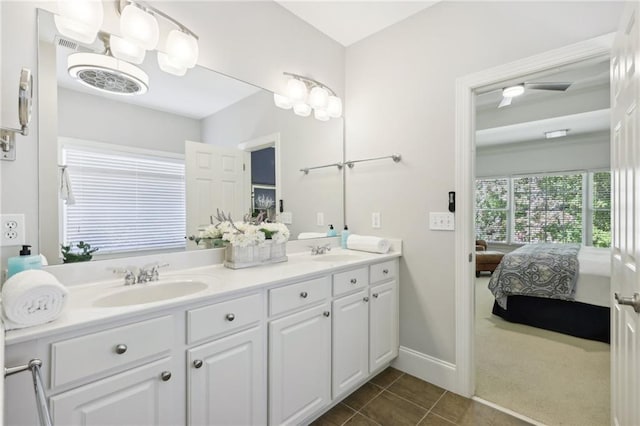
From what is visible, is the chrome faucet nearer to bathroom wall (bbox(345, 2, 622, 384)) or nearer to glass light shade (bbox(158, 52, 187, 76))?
bathroom wall (bbox(345, 2, 622, 384))

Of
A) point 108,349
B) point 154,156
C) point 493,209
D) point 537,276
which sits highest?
point 154,156

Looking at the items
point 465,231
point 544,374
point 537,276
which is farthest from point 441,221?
point 537,276

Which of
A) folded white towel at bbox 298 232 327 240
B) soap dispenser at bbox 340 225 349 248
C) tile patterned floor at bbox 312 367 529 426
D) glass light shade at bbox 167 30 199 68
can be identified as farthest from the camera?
soap dispenser at bbox 340 225 349 248

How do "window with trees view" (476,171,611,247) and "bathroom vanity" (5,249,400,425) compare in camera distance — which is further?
"window with trees view" (476,171,611,247)

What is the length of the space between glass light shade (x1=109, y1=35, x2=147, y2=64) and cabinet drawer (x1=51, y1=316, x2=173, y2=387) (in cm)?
128

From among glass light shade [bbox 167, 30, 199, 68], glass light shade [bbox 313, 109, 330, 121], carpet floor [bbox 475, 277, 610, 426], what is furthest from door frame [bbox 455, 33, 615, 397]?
glass light shade [bbox 167, 30, 199, 68]

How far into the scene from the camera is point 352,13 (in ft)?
7.36

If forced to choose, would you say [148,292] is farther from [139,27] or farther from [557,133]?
[557,133]

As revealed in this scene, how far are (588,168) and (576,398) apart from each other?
16.1 ft

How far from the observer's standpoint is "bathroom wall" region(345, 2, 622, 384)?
1.89 m

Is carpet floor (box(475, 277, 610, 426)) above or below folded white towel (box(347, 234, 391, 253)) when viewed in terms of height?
below

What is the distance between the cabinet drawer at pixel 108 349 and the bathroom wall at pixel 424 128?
1.71 meters

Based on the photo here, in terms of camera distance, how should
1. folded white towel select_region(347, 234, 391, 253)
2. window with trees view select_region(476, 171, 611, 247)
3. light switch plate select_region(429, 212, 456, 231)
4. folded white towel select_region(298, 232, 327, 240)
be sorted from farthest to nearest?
1. window with trees view select_region(476, 171, 611, 247)
2. folded white towel select_region(298, 232, 327, 240)
3. folded white towel select_region(347, 234, 391, 253)
4. light switch plate select_region(429, 212, 456, 231)

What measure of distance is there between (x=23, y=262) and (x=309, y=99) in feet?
6.30
